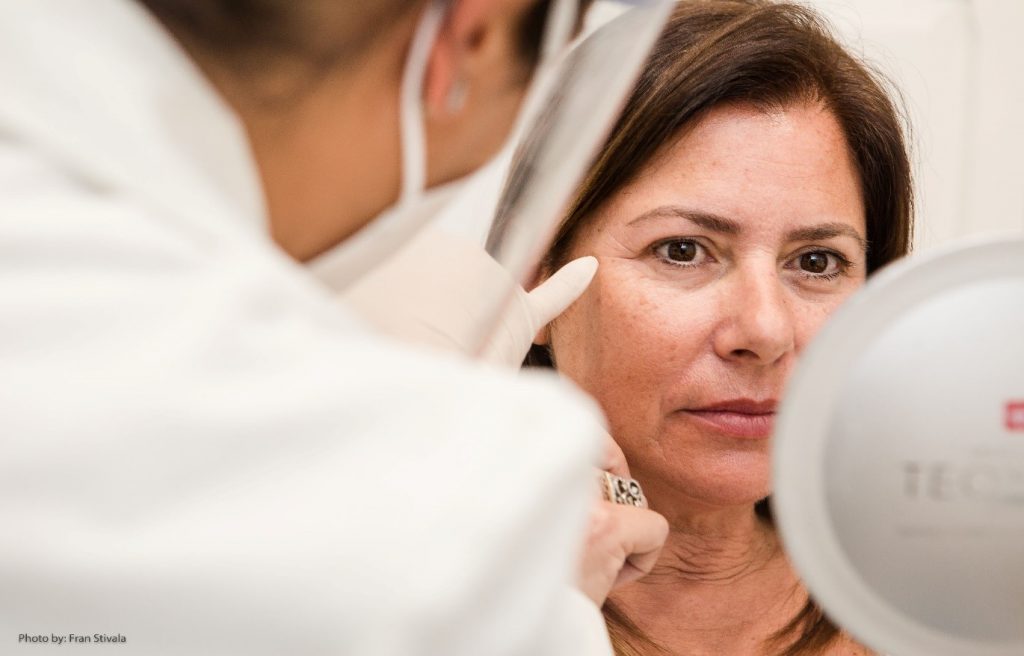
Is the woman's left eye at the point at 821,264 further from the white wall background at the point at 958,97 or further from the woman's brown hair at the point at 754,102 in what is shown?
the white wall background at the point at 958,97

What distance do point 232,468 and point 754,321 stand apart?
0.85 metres

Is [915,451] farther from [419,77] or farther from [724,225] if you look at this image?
[724,225]

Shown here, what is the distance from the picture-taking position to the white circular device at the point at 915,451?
590 mm

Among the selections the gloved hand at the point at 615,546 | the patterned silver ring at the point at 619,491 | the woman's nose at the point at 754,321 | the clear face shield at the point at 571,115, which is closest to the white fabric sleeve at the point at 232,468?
the clear face shield at the point at 571,115

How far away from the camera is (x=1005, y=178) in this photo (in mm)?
1786

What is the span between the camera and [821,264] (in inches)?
50.1

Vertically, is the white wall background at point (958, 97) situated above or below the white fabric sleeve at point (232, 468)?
below

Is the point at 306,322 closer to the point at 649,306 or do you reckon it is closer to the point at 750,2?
the point at 649,306

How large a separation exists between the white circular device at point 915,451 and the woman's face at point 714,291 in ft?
1.75

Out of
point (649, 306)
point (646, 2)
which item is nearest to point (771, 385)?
point (649, 306)

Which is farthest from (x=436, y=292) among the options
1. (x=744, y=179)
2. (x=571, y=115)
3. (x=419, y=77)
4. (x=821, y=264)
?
(x=821, y=264)

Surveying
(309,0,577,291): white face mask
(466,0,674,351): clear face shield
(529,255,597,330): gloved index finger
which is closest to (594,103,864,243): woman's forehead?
(529,255,597,330): gloved index finger

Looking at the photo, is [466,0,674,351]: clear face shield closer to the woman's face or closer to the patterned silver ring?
the patterned silver ring

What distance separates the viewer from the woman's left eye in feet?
4.13
